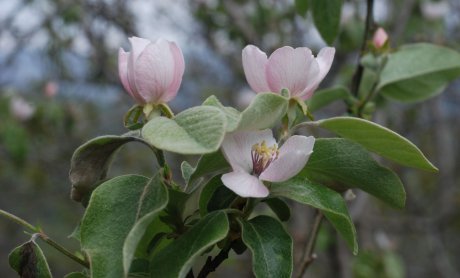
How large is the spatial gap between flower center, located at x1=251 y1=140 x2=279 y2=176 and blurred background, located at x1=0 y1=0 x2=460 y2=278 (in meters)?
1.26

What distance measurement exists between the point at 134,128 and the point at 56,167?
363cm

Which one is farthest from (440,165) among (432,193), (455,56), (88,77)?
(455,56)

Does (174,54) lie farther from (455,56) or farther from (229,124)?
(455,56)

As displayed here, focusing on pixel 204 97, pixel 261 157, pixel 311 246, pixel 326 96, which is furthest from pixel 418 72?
pixel 204 97

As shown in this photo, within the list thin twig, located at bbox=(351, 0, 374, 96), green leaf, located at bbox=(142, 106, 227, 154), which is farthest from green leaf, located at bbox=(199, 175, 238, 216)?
thin twig, located at bbox=(351, 0, 374, 96)

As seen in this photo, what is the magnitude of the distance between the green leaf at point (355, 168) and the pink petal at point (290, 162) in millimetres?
74

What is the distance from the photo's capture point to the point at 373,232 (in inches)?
165

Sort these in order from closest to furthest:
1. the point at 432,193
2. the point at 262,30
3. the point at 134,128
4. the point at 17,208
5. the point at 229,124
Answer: the point at 229,124 → the point at 134,128 → the point at 262,30 → the point at 432,193 → the point at 17,208

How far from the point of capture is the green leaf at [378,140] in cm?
69

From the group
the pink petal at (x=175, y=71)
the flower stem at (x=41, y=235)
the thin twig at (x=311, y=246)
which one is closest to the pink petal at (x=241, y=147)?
the pink petal at (x=175, y=71)

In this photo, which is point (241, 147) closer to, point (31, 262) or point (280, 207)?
point (280, 207)

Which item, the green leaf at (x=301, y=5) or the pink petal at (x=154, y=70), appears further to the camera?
the green leaf at (x=301, y=5)

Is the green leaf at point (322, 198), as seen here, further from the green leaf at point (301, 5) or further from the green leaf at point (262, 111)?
the green leaf at point (301, 5)

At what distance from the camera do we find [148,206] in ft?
2.18
